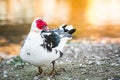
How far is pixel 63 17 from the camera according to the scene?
78.7 feet

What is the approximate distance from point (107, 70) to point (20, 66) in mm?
2607

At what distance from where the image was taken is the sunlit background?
754 inches

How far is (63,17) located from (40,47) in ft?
50.0

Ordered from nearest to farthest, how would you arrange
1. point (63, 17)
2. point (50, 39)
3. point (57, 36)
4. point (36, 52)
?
point (36, 52), point (50, 39), point (57, 36), point (63, 17)

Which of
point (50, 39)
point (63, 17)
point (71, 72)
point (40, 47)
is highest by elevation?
point (63, 17)

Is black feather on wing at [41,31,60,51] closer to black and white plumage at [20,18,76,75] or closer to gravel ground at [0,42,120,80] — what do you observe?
black and white plumage at [20,18,76,75]

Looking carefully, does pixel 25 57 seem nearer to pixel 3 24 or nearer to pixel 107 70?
pixel 107 70

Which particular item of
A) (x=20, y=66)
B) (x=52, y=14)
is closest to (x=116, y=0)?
(x=52, y=14)

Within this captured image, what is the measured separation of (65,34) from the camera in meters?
9.89

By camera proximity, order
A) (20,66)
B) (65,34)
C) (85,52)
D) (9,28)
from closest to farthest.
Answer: (65,34)
(20,66)
(85,52)
(9,28)

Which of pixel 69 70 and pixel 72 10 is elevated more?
pixel 72 10

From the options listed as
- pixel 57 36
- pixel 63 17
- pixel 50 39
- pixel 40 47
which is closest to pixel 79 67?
pixel 57 36

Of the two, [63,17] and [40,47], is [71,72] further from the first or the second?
[63,17]

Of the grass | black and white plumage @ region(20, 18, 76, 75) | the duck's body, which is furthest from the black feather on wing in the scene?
the grass
